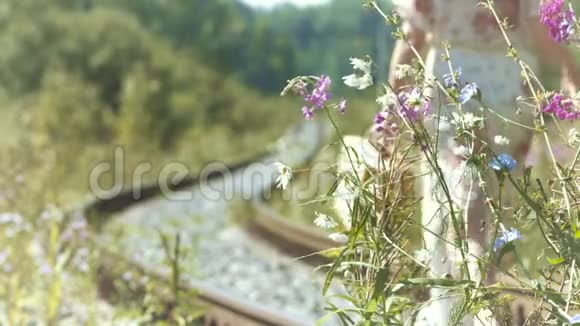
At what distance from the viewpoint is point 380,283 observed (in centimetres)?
208

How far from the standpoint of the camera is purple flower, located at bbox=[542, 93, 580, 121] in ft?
7.12

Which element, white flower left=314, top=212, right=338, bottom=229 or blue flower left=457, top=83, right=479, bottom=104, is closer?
blue flower left=457, top=83, right=479, bottom=104

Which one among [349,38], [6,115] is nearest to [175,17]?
[349,38]

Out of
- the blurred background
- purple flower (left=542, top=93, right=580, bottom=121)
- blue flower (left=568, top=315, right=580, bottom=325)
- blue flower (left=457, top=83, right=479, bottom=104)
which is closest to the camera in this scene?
blue flower (left=568, top=315, right=580, bottom=325)

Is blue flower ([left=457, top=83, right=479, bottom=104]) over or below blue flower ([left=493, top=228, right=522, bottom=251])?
over

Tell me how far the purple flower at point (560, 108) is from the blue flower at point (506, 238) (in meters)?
0.30

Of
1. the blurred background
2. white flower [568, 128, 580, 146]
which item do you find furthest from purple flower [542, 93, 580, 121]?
the blurred background

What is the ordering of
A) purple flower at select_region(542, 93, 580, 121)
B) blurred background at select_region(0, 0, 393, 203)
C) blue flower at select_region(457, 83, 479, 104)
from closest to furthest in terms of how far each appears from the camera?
blue flower at select_region(457, 83, 479, 104), purple flower at select_region(542, 93, 580, 121), blurred background at select_region(0, 0, 393, 203)

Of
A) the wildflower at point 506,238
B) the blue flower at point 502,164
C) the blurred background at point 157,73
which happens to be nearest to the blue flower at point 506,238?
the wildflower at point 506,238

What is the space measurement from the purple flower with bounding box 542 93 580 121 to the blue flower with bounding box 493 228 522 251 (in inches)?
11.8

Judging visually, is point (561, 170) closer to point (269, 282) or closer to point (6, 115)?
point (269, 282)

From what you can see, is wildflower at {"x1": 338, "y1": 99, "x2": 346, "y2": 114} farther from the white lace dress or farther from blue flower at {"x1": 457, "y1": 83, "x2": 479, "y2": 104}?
the white lace dress

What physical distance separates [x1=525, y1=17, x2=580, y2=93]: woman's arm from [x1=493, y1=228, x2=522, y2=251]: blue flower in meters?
1.00

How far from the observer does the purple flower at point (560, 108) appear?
7.12 feet
